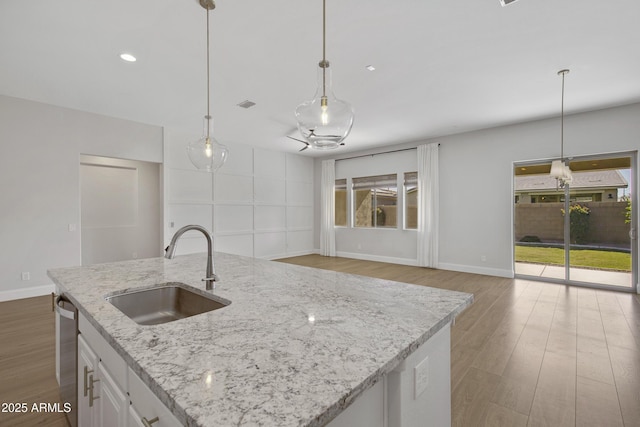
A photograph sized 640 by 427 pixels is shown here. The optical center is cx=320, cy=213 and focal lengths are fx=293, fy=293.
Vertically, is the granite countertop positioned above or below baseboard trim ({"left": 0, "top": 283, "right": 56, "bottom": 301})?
above

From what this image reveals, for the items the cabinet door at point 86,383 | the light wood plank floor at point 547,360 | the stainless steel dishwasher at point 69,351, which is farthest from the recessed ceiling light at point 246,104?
the light wood plank floor at point 547,360

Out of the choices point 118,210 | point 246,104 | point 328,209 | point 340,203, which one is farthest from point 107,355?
point 340,203

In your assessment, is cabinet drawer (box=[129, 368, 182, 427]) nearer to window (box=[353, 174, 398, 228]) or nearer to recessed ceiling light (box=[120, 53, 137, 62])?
recessed ceiling light (box=[120, 53, 137, 62])

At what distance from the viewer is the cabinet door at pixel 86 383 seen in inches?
49.5

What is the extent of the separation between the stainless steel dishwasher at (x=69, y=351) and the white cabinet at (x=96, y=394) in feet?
0.33

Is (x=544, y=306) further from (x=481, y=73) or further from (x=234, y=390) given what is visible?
(x=234, y=390)

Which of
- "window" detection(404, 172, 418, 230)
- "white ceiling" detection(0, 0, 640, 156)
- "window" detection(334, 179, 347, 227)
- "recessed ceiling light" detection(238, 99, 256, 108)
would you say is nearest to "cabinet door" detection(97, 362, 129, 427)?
"white ceiling" detection(0, 0, 640, 156)

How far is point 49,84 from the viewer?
3.79 m

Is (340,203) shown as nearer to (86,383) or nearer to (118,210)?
(118,210)

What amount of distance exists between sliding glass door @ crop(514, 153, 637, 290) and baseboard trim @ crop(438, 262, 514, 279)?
208 millimetres

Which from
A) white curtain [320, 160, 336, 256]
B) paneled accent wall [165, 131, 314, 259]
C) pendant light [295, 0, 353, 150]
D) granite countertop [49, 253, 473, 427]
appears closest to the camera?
granite countertop [49, 253, 473, 427]

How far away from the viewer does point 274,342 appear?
3.09ft

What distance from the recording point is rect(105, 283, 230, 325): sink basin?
5.16 feet

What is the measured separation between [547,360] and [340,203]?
630cm
